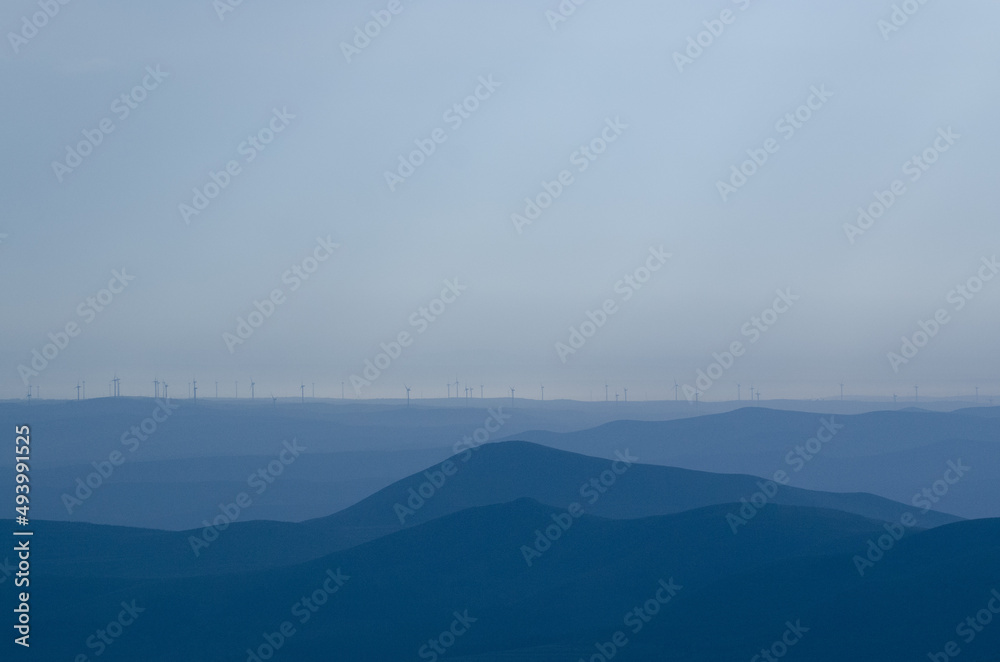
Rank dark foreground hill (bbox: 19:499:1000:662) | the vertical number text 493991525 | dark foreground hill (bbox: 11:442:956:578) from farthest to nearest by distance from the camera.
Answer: dark foreground hill (bbox: 11:442:956:578)
dark foreground hill (bbox: 19:499:1000:662)
the vertical number text 493991525

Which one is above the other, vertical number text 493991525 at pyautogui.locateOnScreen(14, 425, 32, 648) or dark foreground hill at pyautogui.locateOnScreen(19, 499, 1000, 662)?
vertical number text 493991525 at pyautogui.locateOnScreen(14, 425, 32, 648)

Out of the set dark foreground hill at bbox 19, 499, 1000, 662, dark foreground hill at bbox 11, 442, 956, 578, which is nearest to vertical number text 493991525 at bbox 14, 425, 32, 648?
dark foreground hill at bbox 19, 499, 1000, 662

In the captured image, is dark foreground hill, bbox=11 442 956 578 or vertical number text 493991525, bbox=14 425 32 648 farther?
dark foreground hill, bbox=11 442 956 578

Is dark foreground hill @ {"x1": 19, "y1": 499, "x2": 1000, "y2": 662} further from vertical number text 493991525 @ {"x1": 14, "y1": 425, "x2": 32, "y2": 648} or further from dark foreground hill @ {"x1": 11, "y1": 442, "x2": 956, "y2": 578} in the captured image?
dark foreground hill @ {"x1": 11, "y1": 442, "x2": 956, "y2": 578}

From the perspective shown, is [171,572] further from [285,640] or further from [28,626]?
[285,640]

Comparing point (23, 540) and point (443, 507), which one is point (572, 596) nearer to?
point (443, 507)

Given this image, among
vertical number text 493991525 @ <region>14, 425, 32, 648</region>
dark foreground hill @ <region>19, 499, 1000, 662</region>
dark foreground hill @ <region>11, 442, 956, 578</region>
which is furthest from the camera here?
dark foreground hill @ <region>11, 442, 956, 578</region>

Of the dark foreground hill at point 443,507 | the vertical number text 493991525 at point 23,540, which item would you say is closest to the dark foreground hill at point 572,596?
the vertical number text 493991525 at point 23,540

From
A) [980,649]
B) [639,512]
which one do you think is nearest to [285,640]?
[980,649]

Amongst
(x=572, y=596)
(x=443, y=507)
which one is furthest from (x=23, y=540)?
(x=572, y=596)

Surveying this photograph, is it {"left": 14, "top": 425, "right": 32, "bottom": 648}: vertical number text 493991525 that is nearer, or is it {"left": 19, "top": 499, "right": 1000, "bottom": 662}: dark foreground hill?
{"left": 14, "top": 425, "right": 32, "bottom": 648}: vertical number text 493991525

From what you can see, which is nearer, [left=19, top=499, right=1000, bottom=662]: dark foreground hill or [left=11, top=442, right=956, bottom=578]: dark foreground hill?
[left=19, top=499, right=1000, bottom=662]: dark foreground hill
